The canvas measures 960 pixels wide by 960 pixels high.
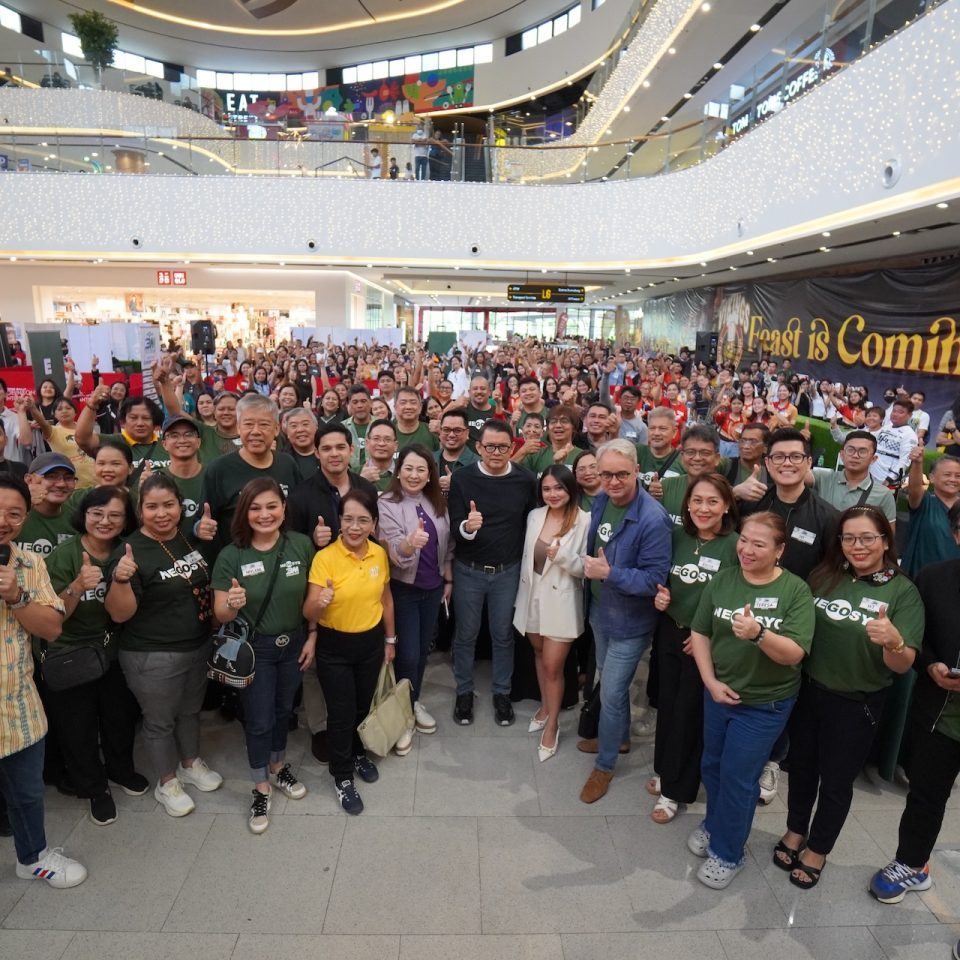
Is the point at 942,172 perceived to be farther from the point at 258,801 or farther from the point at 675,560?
the point at 258,801

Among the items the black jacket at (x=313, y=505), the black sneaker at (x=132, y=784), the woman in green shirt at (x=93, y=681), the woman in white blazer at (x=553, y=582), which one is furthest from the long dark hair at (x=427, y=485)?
the black sneaker at (x=132, y=784)

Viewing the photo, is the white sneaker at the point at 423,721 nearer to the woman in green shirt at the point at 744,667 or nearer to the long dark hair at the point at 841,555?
the woman in green shirt at the point at 744,667

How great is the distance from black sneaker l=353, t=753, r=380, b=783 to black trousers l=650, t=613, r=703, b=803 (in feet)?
4.91

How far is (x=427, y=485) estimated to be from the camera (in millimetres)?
3701

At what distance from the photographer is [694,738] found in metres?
3.12

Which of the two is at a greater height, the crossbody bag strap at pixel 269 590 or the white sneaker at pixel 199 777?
the crossbody bag strap at pixel 269 590

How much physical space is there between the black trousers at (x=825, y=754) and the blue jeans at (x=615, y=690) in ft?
2.50

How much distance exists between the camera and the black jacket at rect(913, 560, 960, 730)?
250 centimetres

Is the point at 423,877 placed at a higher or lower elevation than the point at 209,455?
lower

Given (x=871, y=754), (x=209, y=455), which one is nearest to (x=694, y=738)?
(x=871, y=754)

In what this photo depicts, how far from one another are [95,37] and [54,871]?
22845mm

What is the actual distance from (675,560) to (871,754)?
1.74 meters

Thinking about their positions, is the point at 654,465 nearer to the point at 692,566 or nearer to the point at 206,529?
the point at 692,566

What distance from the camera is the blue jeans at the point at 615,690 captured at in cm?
327
